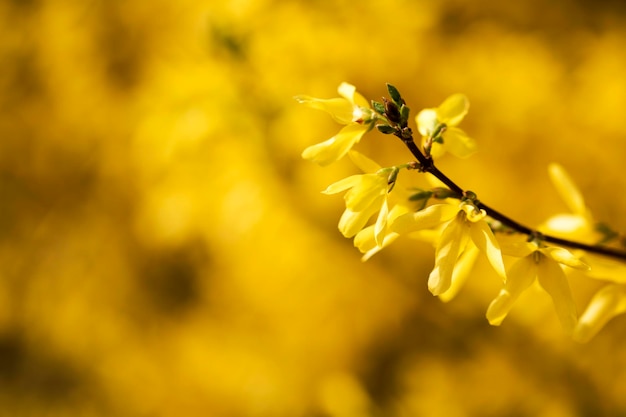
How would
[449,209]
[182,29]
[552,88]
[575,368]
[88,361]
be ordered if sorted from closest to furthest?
[449,209] < [575,368] < [552,88] < [182,29] < [88,361]

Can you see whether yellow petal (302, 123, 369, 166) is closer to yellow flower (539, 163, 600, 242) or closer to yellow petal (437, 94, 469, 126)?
yellow petal (437, 94, 469, 126)

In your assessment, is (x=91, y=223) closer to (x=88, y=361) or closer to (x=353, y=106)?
(x=88, y=361)

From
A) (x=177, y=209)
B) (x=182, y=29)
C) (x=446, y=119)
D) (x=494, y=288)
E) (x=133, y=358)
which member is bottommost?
(x=494, y=288)

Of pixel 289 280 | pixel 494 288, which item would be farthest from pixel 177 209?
pixel 494 288

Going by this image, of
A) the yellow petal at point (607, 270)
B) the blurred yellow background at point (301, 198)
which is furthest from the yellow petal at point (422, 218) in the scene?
the blurred yellow background at point (301, 198)

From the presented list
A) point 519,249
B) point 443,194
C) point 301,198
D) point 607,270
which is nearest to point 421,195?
point 443,194
